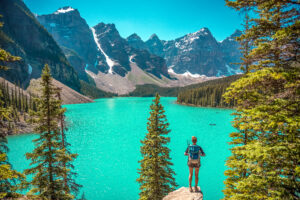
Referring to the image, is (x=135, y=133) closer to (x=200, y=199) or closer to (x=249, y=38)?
(x=200, y=199)

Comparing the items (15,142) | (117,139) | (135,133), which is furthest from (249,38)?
(15,142)

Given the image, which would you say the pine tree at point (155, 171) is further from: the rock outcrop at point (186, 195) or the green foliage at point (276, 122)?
the green foliage at point (276, 122)

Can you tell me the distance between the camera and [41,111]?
11.9m

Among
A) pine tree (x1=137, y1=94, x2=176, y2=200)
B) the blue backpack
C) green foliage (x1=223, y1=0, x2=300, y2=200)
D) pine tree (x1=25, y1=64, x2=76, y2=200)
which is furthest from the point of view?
pine tree (x1=137, y1=94, x2=176, y2=200)

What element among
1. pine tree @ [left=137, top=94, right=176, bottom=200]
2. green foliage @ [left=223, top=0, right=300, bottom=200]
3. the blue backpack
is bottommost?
pine tree @ [left=137, top=94, right=176, bottom=200]

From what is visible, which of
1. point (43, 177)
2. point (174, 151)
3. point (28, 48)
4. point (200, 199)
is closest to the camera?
point (200, 199)

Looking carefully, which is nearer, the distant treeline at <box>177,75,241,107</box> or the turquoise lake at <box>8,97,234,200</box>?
the turquoise lake at <box>8,97,234,200</box>

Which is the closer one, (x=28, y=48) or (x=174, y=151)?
(x=174, y=151)

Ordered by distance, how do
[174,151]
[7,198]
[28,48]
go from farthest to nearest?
[28,48] < [174,151] < [7,198]

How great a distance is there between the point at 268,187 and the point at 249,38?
A: 19.5 ft

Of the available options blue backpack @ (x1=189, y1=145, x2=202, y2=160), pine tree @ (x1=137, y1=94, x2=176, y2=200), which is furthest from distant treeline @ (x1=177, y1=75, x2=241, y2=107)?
blue backpack @ (x1=189, y1=145, x2=202, y2=160)

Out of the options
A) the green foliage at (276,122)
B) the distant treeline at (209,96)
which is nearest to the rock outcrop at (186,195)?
the green foliage at (276,122)

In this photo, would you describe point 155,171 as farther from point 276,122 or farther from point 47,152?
point 276,122

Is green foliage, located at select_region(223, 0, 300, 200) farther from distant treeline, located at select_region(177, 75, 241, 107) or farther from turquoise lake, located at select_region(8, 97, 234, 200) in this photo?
distant treeline, located at select_region(177, 75, 241, 107)
